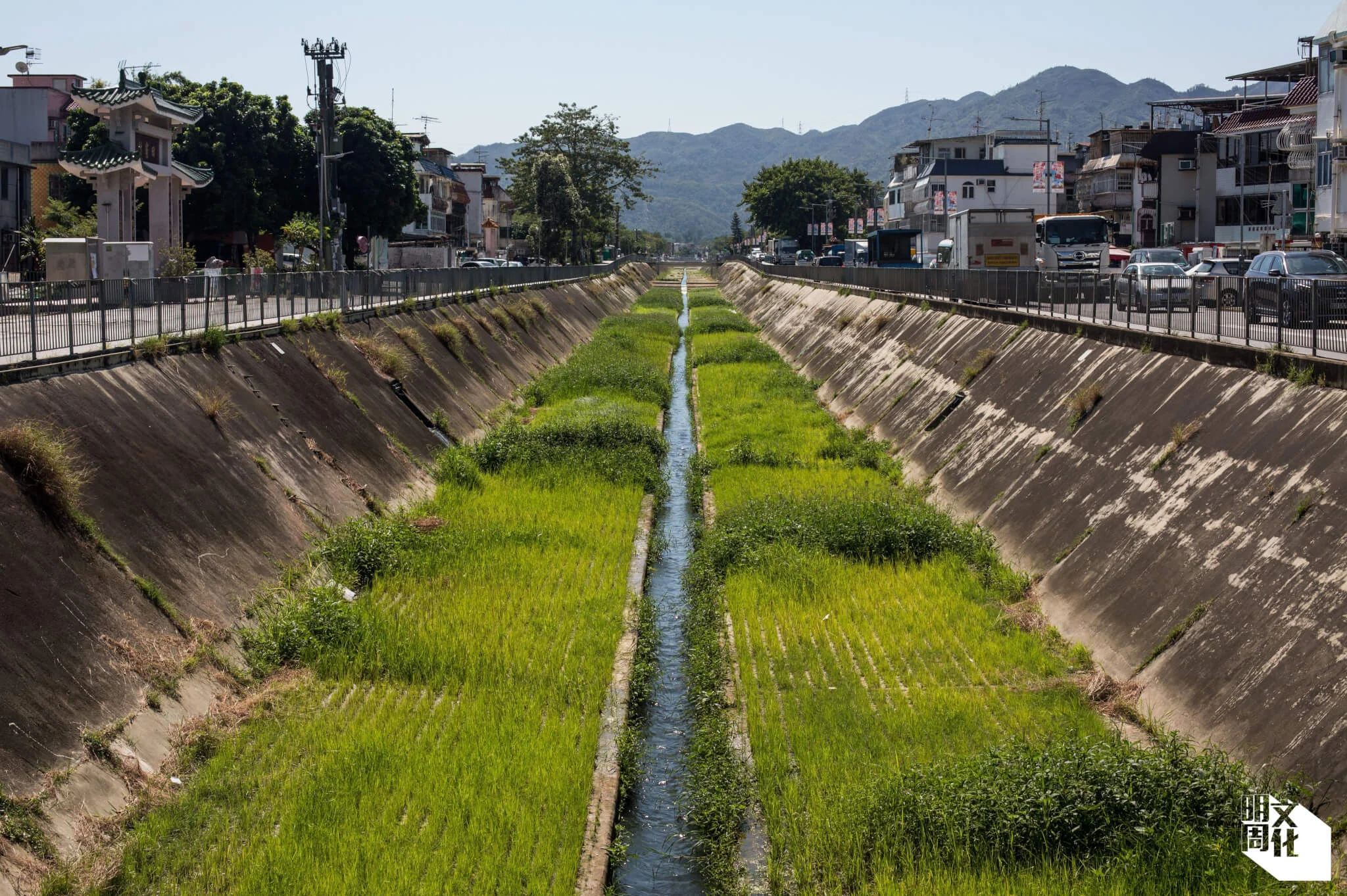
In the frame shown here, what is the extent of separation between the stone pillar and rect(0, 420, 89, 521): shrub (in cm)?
3815

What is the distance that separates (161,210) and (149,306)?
32556 millimetres

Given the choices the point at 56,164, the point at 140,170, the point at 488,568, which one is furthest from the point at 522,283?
the point at 488,568

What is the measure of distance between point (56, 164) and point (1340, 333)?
2948 inches

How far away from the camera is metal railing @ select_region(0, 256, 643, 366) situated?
1672 centimetres

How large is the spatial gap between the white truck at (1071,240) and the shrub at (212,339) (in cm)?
3687

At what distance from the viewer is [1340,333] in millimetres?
15789

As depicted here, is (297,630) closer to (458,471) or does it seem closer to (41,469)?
(41,469)

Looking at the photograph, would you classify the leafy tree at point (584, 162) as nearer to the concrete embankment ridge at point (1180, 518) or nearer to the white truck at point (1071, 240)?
the white truck at point (1071, 240)

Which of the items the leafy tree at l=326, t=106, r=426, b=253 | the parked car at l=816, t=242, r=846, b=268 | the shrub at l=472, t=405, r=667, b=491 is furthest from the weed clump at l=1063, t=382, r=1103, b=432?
the parked car at l=816, t=242, r=846, b=268

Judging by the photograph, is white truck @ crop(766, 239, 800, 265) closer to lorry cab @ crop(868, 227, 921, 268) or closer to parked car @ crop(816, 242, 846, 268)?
parked car @ crop(816, 242, 846, 268)

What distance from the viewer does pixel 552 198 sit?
102500mm

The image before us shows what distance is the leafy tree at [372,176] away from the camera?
77750mm

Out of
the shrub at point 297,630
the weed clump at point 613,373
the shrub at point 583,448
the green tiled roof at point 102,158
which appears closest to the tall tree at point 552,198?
the weed clump at point 613,373

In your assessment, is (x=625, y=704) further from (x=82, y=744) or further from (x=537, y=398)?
(x=537, y=398)
